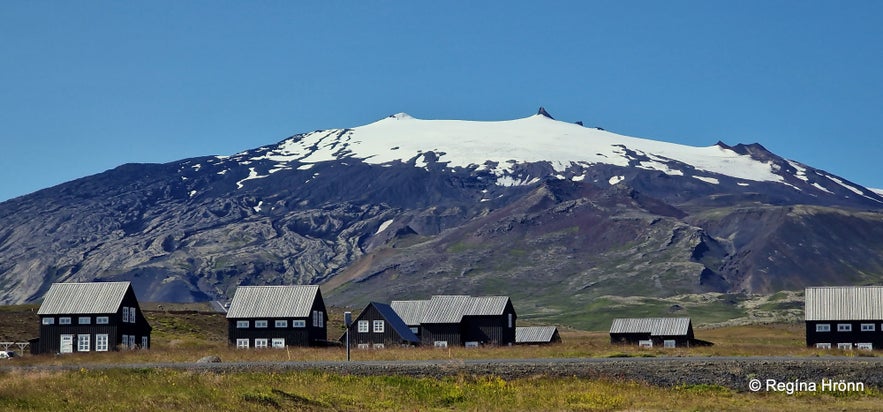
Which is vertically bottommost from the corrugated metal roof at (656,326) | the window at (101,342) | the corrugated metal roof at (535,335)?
the corrugated metal roof at (535,335)

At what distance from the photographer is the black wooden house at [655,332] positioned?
12169cm

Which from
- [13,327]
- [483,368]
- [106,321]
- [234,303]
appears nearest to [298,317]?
[234,303]

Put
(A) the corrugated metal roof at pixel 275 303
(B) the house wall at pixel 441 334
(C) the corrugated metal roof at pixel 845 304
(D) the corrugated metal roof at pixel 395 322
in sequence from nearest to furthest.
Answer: (C) the corrugated metal roof at pixel 845 304, (A) the corrugated metal roof at pixel 275 303, (D) the corrugated metal roof at pixel 395 322, (B) the house wall at pixel 441 334

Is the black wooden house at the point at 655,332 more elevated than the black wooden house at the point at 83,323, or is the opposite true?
the black wooden house at the point at 83,323

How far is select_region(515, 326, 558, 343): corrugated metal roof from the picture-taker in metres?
128

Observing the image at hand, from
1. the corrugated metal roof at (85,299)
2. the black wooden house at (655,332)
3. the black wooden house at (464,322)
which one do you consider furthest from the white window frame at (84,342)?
the black wooden house at (655,332)

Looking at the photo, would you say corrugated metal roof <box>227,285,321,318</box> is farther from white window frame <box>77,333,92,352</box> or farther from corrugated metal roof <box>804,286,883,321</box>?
corrugated metal roof <box>804,286,883,321</box>

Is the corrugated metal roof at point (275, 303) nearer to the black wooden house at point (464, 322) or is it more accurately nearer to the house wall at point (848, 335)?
the black wooden house at point (464, 322)

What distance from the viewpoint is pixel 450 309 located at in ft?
386

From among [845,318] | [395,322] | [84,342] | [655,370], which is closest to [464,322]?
[395,322]

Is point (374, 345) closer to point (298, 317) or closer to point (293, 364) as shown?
point (298, 317)

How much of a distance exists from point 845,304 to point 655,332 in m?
21.1

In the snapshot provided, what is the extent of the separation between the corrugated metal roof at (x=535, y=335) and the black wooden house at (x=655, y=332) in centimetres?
751

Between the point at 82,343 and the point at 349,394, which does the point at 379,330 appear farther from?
the point at 349,394
